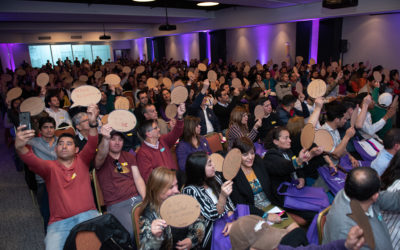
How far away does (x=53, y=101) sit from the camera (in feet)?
14.4

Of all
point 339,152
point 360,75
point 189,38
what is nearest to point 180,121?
point 339,152

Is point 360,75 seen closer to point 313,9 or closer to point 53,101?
point 313,9

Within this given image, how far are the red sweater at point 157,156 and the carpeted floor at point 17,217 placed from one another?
1384 millimetres

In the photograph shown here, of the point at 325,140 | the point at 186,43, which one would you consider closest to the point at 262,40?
the point at 186,43

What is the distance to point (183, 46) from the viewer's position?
18.7m

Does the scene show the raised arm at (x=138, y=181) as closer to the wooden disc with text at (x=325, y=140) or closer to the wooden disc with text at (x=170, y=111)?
the wooden disc with text at (x=170, y=111)

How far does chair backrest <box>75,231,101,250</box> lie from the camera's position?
1.80 metres

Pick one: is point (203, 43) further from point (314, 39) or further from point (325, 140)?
point (325, 140)

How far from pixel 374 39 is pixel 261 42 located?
5.16 meters

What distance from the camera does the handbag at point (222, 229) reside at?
2.01m

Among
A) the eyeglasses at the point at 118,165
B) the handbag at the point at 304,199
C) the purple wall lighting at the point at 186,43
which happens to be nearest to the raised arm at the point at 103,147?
the eyeglasses at the point at 118,165

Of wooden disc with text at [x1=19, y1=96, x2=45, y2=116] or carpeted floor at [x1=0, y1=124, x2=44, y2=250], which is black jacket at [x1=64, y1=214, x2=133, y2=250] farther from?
wooden disc with text at [x1=19, y1=96, x2=45, y2=116]

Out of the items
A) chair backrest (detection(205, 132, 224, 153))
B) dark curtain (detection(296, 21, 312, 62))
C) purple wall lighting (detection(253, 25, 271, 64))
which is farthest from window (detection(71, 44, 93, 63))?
chair backrest (detection(205, 132, 224, 153))

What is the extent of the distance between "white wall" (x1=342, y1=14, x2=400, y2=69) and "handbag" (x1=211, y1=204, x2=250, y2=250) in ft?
33.7
